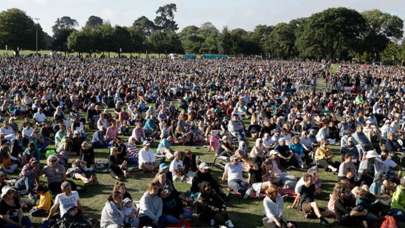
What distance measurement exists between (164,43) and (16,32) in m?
28.1

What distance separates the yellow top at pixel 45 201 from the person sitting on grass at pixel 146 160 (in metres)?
4.09

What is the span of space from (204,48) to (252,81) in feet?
245

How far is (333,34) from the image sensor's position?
311ft

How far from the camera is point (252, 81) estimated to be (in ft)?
138

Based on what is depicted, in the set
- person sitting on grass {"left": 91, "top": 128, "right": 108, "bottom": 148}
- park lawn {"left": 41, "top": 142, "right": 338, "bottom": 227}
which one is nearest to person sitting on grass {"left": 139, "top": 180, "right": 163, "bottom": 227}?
park lawn {"left": 41, "top": 142, "right": 338, "bottom": 227}

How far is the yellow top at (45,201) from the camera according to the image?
10945 millimetres

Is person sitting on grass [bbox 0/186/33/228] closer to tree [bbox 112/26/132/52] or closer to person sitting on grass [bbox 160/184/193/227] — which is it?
person sitting on grass [bbox 160/184/193/227]

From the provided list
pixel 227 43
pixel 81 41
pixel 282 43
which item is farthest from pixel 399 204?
pixel 227 43

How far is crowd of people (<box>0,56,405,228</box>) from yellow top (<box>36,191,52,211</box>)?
2cm

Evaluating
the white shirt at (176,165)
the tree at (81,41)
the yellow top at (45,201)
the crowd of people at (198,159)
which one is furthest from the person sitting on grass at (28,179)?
the tree at (81,41)

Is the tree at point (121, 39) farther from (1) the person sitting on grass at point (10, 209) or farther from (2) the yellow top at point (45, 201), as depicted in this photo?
(1) the person sitting on grass at point (10, 209)

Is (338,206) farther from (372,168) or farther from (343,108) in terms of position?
(343,108)

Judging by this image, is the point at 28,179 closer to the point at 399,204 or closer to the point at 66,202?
the point at 66,202

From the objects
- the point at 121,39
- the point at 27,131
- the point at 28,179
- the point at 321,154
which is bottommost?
the point at 321,154
